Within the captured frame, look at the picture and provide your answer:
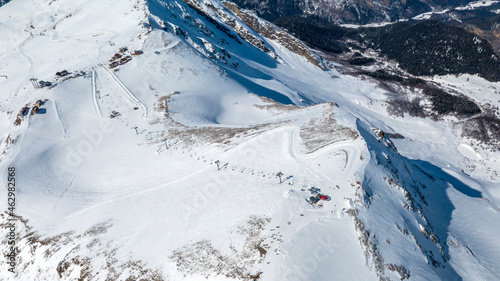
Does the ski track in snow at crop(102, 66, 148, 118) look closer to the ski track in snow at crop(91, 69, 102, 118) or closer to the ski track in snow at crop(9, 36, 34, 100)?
the ski track in snow at crop(91, 69, 102, 118)

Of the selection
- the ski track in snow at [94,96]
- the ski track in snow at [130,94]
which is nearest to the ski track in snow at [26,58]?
the ski track in snow at [94,96]

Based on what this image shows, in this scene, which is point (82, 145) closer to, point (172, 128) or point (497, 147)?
point (172, 128)

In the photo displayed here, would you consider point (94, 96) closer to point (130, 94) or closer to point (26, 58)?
point (130, 94)

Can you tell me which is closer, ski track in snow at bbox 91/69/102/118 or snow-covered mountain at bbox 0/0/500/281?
snow-covered mountain at bbox 0/0/500/281

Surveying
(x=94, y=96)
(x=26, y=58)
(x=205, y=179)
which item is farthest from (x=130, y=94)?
(x=26, y=58)

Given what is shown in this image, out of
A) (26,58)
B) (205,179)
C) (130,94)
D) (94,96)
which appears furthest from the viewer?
(26,58)

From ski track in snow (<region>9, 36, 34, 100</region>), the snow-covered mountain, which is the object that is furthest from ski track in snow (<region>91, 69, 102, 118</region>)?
ski track in snow (<region>9, 36, 34, 100</region>)

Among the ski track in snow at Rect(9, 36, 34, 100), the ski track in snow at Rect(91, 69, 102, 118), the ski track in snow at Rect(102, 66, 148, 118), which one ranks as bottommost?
the ski track in snow at Rect(9, 36, 34, 100)

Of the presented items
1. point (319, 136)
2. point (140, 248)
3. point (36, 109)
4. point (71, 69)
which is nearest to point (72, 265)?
point (140, 248)

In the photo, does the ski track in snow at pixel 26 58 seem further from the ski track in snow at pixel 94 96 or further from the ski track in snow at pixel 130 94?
the ski track in snow at pixel 130 94
